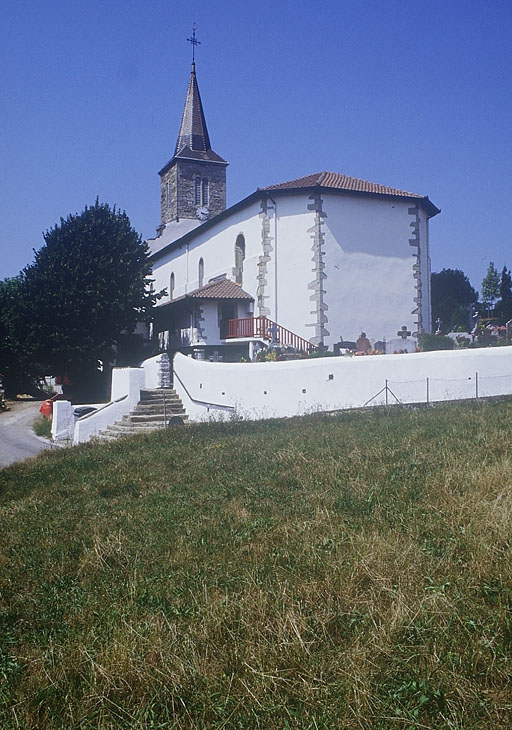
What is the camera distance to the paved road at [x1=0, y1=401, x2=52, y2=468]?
1826 centimetres

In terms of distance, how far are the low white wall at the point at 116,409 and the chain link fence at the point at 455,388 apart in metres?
9.00

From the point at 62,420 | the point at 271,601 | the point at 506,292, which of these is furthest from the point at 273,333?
the point at 506,292

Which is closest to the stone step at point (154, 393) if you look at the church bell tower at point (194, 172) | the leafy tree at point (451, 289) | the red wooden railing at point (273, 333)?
the red wooden railing at point (273, 333)

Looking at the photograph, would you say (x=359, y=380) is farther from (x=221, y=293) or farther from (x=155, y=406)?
(x=221, y=293)

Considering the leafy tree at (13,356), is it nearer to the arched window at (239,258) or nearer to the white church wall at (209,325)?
the white church wall at (209,325)

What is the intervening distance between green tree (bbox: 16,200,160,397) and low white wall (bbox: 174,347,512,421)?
35.3 ft

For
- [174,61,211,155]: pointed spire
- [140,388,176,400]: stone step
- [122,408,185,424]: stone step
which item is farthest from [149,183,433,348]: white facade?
[174,61,211,155]: pointed spire

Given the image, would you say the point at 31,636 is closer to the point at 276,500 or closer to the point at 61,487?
the point at 276,500

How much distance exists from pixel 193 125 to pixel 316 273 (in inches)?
1070

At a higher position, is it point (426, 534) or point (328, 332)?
point (328, 332)

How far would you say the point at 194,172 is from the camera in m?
46.0

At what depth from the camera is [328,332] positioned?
24828 mm

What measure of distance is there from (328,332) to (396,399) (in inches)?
376

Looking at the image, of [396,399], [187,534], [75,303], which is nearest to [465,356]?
[396,399]
